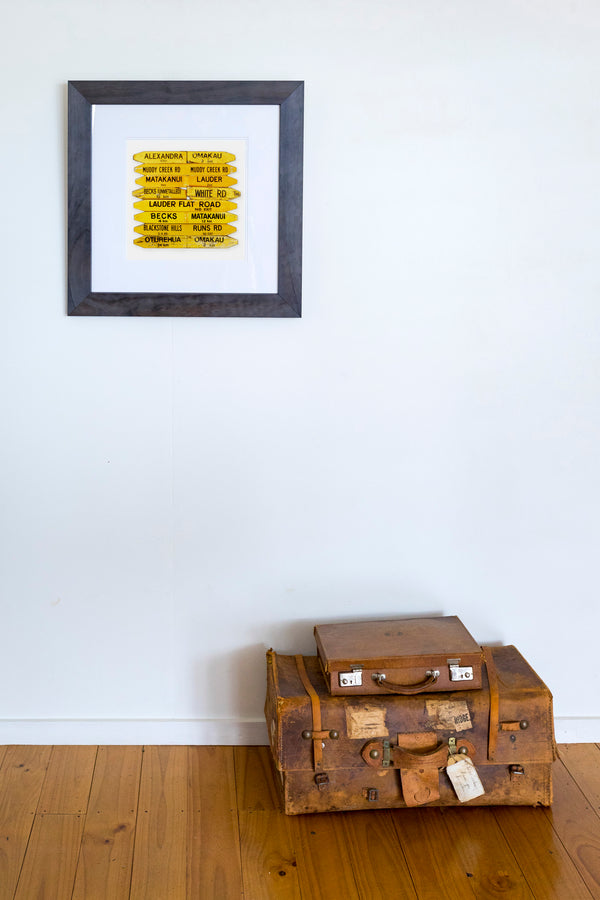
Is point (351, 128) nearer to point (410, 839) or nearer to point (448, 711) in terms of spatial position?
point (448, 711)

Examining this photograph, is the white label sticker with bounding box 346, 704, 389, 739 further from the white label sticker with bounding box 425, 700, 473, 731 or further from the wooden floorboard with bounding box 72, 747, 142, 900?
the wooden floorboard with bounding box 72, 747, 142, 900

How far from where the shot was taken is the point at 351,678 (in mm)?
1750

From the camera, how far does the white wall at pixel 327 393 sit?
1.83 metres

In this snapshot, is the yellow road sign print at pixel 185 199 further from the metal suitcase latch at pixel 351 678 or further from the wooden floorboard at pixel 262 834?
the wooden floorboard at pixel 262 834

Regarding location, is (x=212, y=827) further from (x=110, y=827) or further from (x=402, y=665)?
(x=402, y=665)

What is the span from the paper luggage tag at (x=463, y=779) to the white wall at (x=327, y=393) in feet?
1.28

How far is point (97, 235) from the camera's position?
6.12 feet

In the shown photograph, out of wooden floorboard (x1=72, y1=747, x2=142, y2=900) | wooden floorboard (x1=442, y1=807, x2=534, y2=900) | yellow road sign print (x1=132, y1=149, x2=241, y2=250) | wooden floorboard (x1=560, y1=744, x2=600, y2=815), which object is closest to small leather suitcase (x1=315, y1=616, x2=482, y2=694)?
wooden floorboard (x1=442, y1=807, x2=534, y2=900)

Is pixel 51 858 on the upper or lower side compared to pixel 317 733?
lower

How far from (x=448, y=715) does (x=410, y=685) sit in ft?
0.34

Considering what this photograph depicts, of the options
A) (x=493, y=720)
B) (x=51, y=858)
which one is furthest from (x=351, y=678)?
(x=51, y=858)

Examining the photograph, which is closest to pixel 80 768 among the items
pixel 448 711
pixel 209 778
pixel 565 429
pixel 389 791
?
pixel 209 778

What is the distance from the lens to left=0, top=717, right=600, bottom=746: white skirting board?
2.04 meters

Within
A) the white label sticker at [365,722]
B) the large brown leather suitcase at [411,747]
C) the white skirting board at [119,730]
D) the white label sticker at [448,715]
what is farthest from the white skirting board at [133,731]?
the white label sticker at [448,715]
